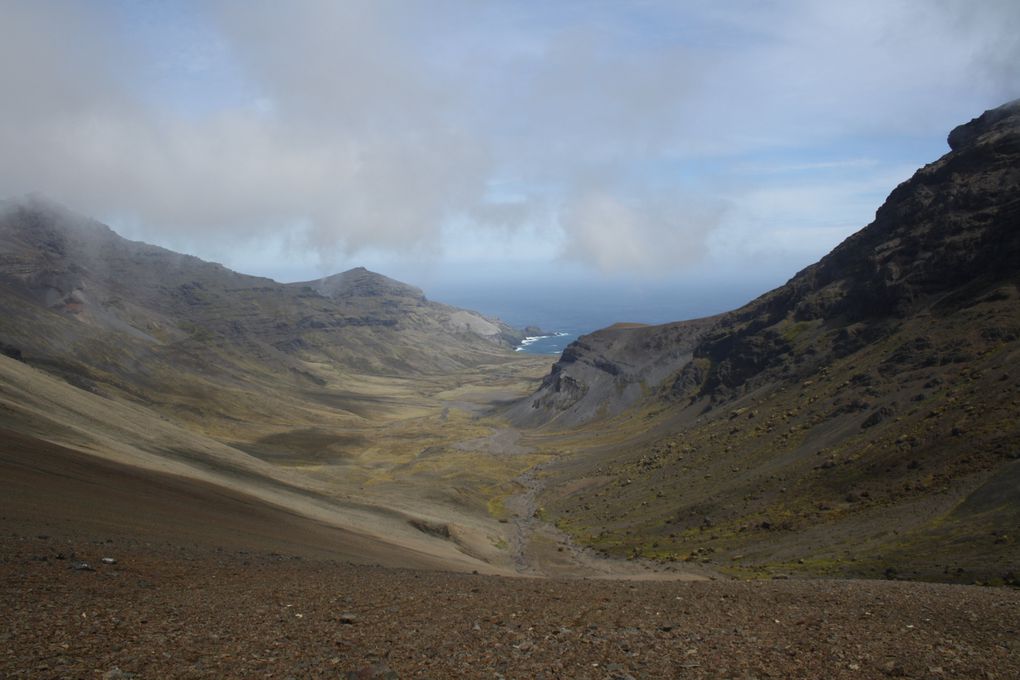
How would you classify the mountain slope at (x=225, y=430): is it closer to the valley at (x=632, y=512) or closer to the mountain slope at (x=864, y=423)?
the valley at (x=632, y=512)

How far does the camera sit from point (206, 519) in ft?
93.2

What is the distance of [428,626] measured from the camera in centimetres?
1517

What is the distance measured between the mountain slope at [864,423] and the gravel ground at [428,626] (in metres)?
14.7

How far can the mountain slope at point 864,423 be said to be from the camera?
130ft

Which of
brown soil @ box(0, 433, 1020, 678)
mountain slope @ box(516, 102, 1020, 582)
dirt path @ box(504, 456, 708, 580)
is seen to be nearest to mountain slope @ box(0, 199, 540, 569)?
dirt path @ box(504, 456, 708, 580)

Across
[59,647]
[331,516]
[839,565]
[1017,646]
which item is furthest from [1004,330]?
[59,647]

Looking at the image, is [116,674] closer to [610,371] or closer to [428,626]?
[428,626]

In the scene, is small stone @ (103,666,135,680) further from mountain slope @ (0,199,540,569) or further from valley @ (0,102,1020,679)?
mountain slope @ (0,199,540,569)

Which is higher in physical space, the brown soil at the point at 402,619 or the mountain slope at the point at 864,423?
the mountain slope at the point at 864,423

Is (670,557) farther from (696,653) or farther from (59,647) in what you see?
(59,647)

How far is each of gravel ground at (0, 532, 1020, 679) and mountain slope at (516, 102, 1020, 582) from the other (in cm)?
1469

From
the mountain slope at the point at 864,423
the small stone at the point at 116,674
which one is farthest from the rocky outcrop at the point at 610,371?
the small stone at the point at 116,674

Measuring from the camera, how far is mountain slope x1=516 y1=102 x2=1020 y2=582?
130 feet

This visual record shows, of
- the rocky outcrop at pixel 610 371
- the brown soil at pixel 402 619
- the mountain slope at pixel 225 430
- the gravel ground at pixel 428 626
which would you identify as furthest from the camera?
the rocky outcrop at pixel 610 371
